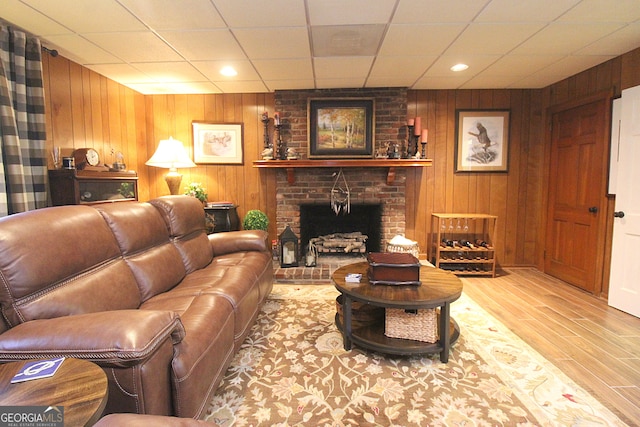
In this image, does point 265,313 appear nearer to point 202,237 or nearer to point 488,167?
point 202,237

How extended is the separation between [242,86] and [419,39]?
2.16 metres

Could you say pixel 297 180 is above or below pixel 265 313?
above

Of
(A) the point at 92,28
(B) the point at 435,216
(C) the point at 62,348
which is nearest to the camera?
(C) the point at 62,348

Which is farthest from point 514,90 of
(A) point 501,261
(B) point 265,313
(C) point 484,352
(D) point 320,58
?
(B) point 265,313

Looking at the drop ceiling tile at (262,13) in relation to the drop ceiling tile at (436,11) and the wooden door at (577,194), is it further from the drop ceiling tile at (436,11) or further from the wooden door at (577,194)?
the wooden door at (577,194)

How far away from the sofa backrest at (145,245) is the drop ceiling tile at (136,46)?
1.39 metres

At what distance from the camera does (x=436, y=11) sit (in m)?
2.06

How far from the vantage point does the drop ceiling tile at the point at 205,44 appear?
2.36 m

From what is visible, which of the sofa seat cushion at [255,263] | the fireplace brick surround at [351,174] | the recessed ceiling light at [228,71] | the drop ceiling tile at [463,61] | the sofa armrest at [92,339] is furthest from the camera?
the fireplace brick surround at [351,174]

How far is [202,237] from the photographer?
270cm

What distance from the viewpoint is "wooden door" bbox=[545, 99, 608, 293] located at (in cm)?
304

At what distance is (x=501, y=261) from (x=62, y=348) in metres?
4.50

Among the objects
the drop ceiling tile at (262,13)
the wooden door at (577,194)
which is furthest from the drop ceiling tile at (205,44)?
the wooden door at (577,194)

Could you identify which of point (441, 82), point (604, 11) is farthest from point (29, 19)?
point (604, 11)
